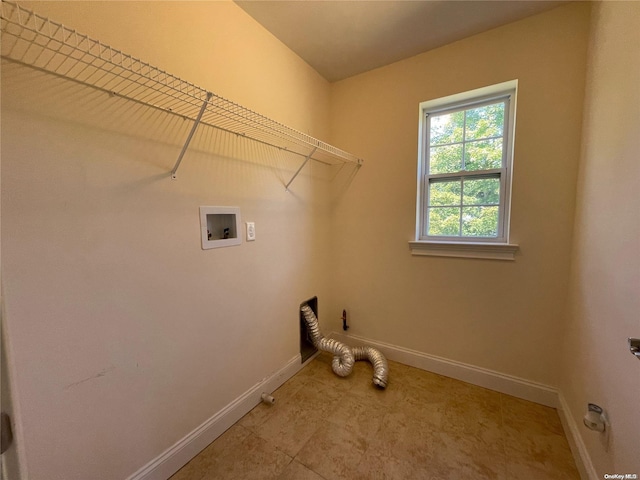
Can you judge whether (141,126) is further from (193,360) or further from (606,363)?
(606,363)

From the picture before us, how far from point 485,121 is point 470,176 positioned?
39cm

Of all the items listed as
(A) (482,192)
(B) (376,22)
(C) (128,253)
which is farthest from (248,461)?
(B) (376,22)

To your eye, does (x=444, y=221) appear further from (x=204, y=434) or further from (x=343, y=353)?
(x=204, y=434)

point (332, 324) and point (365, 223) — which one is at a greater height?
point (365, 223)

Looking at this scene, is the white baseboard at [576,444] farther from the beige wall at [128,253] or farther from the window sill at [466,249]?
the beige wall at [128,253]

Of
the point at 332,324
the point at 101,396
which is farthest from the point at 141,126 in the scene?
the point at 332,324

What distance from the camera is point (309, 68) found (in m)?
2.03

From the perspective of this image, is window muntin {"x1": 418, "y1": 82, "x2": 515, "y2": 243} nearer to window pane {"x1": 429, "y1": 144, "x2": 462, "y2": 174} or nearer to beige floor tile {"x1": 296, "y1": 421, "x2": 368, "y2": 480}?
window pane {"x1": 429, "y1": 144, "x2": 462, "y2": 174}

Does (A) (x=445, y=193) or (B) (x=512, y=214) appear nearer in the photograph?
(B) (x=512, y=214)

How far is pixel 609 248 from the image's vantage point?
1.06 metres

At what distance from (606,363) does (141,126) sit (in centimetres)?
220

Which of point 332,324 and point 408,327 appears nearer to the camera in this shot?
point 408,327

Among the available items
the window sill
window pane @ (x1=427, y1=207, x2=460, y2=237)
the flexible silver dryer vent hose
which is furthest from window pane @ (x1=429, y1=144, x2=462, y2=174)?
the flexible silver dryer vent hose

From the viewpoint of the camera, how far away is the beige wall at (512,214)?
1.50 m
